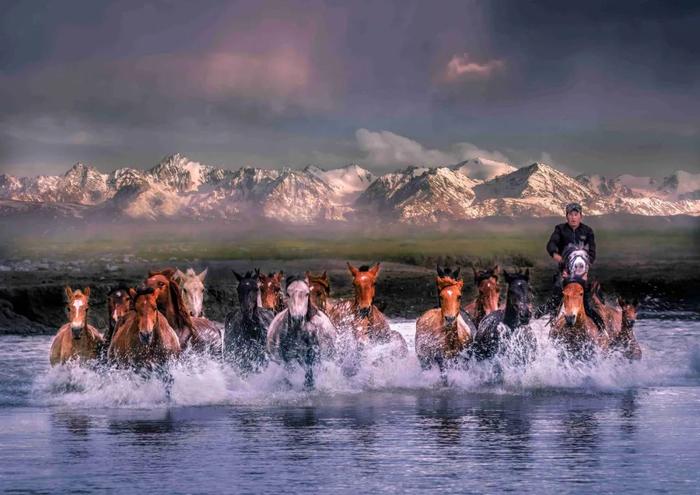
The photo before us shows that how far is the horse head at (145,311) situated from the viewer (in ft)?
69.2

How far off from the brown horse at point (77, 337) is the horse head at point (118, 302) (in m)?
0.38

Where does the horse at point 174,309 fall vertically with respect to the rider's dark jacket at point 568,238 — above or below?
below

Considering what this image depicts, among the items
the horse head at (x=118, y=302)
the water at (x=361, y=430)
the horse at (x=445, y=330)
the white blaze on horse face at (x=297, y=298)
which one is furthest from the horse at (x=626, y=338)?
the horse head at (x=118, y=302)

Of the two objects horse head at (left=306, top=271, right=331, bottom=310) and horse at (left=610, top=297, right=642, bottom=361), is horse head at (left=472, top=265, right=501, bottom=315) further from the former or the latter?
horse head at (left=306, top=271, right=331, bottom=310)

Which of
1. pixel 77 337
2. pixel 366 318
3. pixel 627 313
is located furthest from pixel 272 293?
pixel 627 313

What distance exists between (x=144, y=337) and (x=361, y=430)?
3947 millimetres

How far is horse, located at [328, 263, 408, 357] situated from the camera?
25.1 m

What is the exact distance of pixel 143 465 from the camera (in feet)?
51.8

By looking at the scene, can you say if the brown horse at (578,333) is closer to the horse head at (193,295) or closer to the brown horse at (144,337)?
the brown horse at (144,337)

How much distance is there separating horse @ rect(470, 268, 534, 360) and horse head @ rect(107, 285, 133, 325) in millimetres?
5187

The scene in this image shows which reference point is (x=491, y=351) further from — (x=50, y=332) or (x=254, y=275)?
(x=50, y=332)

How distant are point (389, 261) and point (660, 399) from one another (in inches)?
2322

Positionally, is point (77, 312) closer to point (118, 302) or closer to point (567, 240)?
point (118, 302)

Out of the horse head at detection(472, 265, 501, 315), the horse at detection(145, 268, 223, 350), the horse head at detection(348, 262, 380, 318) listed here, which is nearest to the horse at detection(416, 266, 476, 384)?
the horse head at detection(348, 262, 380, 318)
